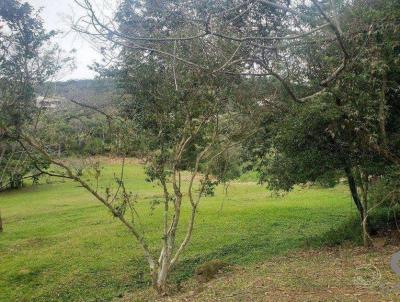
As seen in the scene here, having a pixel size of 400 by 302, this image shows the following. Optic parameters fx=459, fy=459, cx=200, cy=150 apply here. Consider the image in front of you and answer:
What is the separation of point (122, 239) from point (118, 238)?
13.5 inches

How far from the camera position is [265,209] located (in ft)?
90.8

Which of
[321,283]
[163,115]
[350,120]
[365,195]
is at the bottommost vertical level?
→ [321,283]

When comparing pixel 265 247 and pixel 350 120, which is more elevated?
pixel 350 120

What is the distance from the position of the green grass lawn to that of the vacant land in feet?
0.13

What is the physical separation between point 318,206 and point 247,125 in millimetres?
16267

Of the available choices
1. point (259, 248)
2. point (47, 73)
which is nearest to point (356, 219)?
point (259, 248)

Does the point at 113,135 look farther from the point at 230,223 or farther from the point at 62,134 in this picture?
the point at 230,223

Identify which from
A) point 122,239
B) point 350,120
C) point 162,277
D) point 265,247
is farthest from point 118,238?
point 350,120

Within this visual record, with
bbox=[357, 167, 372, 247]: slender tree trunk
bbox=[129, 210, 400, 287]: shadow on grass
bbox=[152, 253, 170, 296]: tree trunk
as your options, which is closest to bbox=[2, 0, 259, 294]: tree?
bbox=[152, 253, 170, 296]: tree trunk

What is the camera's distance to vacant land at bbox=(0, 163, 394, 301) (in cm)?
1595

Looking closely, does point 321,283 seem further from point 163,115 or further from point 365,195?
point 365,195

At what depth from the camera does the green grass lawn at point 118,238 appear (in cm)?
1612

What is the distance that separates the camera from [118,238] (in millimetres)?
21969

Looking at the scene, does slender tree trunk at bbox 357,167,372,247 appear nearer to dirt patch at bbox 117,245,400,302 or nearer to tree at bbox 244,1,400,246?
tree at bbox 244,1,400,246
